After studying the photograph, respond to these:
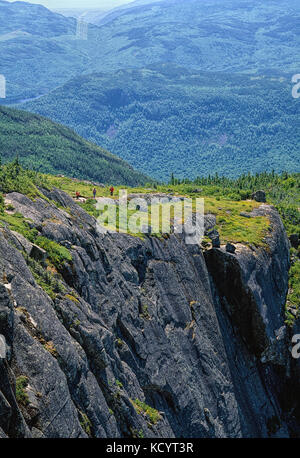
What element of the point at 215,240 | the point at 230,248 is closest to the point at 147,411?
the point at 230,248

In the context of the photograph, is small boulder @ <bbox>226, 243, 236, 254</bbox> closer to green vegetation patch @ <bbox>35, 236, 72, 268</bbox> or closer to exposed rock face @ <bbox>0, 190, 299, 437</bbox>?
exposed rock face @ <bbox>0, 190, 299, 437</bbox>

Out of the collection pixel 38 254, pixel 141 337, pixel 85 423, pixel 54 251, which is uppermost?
pixel 38 254

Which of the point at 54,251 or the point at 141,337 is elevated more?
the point at 54,251

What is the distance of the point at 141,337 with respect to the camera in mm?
32719

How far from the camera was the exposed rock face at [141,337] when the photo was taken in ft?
65.3

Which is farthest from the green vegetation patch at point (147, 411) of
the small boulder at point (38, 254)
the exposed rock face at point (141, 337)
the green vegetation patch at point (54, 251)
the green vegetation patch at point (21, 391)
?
the green vegetation patch at point (21, 391)

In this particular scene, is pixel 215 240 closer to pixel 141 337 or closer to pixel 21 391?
pixel 141 337

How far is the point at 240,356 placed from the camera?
148 ft

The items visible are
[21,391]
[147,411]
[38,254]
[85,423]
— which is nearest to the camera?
[21,391]

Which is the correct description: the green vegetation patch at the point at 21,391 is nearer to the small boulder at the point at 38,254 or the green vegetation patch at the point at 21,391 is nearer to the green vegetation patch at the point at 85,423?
the green vegetation patch at the point at 85,423

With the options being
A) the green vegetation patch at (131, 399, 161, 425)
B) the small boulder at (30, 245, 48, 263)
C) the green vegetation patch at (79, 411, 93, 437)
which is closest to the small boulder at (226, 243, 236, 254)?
the green vegetation patch at (131, 399, 161, 425)

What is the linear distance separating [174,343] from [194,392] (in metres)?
3.37

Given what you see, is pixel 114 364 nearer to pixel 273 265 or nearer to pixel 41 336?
pixel 41 336

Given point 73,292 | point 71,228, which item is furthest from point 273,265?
point 73,292
